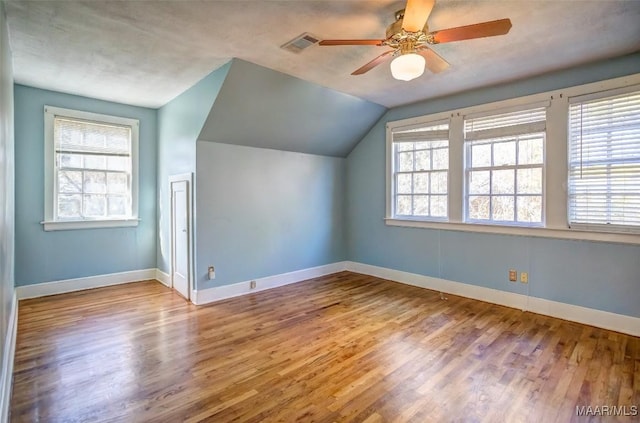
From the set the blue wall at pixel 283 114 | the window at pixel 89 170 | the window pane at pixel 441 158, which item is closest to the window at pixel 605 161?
the window pane at pixel 441 158

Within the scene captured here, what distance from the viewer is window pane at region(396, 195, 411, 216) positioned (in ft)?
16.2

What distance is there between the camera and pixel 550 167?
3541mm

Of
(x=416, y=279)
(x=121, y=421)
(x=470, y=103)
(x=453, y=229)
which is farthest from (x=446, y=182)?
(x=121, y=421)

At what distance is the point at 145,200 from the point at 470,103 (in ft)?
16.4

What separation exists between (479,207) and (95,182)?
5.42 metres

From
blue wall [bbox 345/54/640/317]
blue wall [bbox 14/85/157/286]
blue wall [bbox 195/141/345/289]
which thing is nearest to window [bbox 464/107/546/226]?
blue wall [bbox 345/54/640/317]

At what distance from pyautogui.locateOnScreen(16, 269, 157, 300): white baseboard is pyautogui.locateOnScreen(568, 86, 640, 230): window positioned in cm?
584

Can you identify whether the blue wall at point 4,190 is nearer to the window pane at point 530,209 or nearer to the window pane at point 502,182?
the window pane at point 502,182

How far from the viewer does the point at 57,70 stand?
353 cm

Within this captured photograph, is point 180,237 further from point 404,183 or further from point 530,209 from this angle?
point 530,209

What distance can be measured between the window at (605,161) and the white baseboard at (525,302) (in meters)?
0.90

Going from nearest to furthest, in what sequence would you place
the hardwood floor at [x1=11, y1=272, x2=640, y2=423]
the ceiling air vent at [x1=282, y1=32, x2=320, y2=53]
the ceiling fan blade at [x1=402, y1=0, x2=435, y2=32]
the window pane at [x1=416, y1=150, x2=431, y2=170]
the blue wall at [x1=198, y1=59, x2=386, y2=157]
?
the ceiling fan blade at [x1=402, y1=0, x2=435, y2=32], the hardwood floor at [x1=11, y1=272, x2=640, y2=423], the ceiling air vent at [x1=282, y1=32, x2=320, y2=53], the blue wall at [x1=198, y1=59, x2=386, y2=157], the window pane at [x1=416, y1=150, x2=431, y2=170]

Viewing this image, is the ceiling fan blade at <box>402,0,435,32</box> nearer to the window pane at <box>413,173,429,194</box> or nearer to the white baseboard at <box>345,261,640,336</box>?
the window pane at <box>413,173,429,194</box>

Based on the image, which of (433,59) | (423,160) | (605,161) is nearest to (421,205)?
(423,160)
